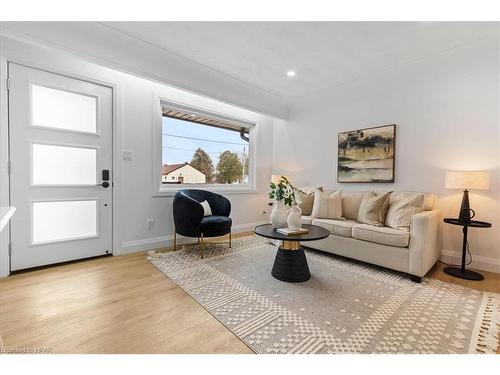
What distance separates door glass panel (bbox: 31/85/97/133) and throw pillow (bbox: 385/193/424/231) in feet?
12.2

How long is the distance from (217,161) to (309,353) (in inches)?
134

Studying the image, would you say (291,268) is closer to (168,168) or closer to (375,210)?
Answer: (375,210)

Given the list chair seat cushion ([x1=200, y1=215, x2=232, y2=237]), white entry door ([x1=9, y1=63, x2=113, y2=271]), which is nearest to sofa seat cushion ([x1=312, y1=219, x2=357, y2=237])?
chair seat cushion ([x1=200, y1=215, x2=232, y2=237])

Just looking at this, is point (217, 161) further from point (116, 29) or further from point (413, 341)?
point (413, 341)

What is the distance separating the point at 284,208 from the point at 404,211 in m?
1.38

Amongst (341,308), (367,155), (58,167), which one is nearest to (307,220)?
(367,155)

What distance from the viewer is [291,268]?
2.25 meters

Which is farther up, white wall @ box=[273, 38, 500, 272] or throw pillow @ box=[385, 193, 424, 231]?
white wall @ box=[273, 38, 500, 272]

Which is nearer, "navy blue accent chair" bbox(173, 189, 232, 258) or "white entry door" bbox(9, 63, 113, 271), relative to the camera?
"white entry door" bbox(9, 63, 113, 271)

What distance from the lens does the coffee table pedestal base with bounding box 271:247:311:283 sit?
2242 mm

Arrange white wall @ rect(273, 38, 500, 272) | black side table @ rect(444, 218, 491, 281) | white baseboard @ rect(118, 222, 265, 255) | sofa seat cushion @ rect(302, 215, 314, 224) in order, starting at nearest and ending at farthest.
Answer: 1. black side table @ rect(444, 218, 491, 281)
2. white wall @ rect(273, 38, 500, 272)
3. white baseboard @ rect(118, 222, 265, 255)
4. sofa seat cushion @ rect(302, 215, 314, 224)

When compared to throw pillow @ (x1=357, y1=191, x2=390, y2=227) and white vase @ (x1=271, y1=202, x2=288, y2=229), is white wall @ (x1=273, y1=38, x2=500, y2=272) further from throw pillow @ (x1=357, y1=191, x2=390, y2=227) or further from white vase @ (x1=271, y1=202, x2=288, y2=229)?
white vase @ (x1=271, y1=202, x2=288, y2=229)
